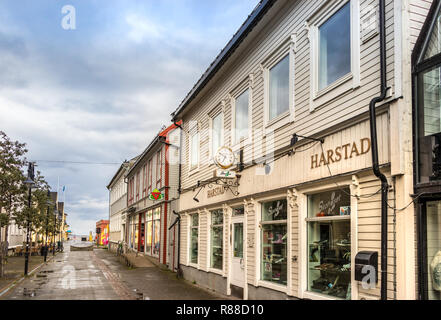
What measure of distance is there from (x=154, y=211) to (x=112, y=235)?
2891 centimetres

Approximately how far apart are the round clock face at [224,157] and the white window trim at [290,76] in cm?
165

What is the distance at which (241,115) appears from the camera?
552 inches

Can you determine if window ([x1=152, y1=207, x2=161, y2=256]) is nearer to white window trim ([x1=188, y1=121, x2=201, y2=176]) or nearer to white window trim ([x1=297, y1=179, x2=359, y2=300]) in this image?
Result: white window trim ([x1=188, y1=121, x2=201, y2=176])

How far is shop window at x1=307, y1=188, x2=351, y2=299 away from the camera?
834cm

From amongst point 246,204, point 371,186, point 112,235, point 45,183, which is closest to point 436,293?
point 371,186

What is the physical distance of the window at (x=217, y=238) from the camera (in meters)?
15.2

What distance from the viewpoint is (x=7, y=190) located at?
1919cm

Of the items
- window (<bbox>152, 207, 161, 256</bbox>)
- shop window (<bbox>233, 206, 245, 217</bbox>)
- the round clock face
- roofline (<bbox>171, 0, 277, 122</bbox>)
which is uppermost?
roofline (<bbox>171, 0, 277, 122</bbox>)

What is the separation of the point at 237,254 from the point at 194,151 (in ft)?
19.7

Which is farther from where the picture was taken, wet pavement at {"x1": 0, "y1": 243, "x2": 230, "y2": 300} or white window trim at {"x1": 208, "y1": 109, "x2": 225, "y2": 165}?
white window trim at {"x1": 208, "y1": 109, "x2": 225, "y2": 165}

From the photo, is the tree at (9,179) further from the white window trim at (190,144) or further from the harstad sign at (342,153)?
the harstad sign at (342,153)

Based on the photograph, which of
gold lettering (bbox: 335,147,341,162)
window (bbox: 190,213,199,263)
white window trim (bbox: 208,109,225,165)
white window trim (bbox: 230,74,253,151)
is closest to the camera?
gold lettering (bbox: 335,147,341,162)

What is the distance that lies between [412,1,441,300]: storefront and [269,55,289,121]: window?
426 cm

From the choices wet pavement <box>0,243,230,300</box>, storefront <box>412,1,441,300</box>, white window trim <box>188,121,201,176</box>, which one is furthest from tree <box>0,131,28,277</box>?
storefront <box>412,1,441,300</box>
